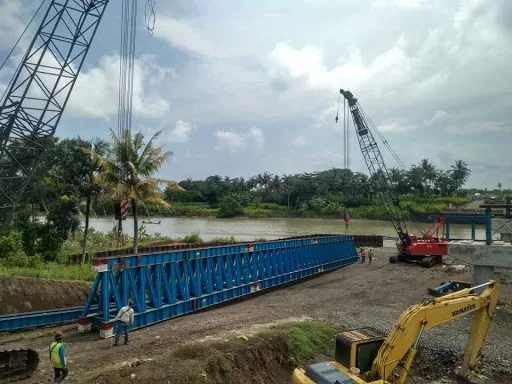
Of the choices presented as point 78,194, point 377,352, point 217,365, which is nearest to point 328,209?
point 78,194

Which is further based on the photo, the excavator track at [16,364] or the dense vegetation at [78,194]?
the dense vegetation at [78,194]

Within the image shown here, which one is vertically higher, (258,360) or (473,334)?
(473,334)

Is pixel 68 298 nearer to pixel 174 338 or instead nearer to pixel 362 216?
pixel 174 338

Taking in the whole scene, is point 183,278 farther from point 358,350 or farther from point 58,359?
point 358,350

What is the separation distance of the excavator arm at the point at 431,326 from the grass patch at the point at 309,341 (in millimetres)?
3378

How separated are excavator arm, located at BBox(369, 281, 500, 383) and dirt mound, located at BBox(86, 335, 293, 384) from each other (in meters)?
3.62

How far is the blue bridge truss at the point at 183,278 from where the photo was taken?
Result: 12.8 m

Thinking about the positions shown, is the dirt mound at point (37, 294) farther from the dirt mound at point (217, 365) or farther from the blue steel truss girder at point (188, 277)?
the dirt mound at point (217, 365)

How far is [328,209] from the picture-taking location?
9100cm

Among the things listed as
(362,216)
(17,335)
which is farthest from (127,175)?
(362,216)

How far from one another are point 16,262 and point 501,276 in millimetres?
25403

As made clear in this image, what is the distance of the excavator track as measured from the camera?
28.9 ft

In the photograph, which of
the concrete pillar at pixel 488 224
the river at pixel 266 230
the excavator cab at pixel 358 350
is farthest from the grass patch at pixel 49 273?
the river at pixel 266 230

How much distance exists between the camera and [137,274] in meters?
13.7
